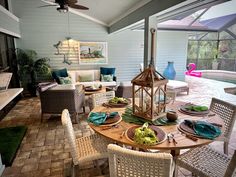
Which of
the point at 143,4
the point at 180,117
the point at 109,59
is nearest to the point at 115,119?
the point at 180,117

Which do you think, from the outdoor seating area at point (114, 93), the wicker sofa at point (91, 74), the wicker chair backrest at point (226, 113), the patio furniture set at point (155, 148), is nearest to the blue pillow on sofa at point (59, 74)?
the outdoor seating area at point (114, 93)

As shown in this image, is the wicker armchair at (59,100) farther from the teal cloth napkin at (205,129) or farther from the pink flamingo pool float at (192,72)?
the pink flamingo pool float at (192,72)

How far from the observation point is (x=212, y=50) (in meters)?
A: 10.2

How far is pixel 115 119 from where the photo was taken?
1856 millimetres

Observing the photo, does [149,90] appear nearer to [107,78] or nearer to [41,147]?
[41,147]

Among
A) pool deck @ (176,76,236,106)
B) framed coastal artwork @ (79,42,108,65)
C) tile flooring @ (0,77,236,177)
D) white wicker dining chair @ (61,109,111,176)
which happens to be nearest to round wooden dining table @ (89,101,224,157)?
white wicker dining chair @ (61,109,111,176)

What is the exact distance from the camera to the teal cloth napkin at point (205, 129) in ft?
4.99

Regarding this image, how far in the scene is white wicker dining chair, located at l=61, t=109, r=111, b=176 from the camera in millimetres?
1737

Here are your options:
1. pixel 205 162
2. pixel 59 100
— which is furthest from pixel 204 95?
pixel 205 162

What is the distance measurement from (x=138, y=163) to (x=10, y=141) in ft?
9.03

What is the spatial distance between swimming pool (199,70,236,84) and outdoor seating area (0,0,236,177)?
6 cm

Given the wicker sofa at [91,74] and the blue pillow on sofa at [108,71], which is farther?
the blue pillow on sofa at [108,71]

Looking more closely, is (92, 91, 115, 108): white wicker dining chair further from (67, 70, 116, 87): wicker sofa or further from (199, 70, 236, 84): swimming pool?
(199, 70, 236, 84): swimming pool

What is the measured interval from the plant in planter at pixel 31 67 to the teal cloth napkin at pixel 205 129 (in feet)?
17.9
